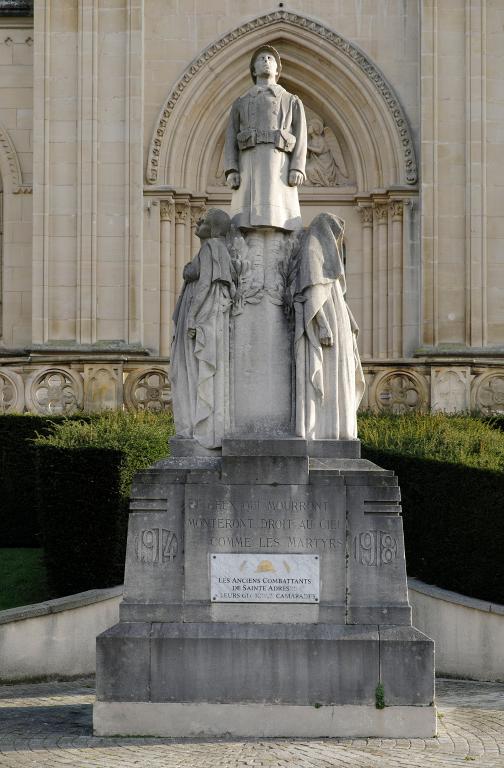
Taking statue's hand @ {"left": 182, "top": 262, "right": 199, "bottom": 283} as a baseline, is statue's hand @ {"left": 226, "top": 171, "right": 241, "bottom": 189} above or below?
above

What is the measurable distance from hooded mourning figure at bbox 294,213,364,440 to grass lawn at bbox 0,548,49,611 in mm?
4894

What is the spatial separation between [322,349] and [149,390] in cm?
1058

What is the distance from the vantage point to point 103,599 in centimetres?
1233

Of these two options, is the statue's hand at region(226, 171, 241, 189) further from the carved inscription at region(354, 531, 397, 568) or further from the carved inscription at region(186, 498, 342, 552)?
the carved inscription at region(354, 531, 397, 568)

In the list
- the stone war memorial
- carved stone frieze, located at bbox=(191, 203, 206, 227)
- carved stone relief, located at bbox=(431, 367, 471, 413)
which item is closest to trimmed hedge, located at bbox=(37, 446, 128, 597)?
the stone war memorial

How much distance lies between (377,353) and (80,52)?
6.89 metres

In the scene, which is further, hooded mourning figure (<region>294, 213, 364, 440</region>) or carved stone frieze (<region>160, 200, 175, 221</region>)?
carved stone frieze (<region>160, 200, 175, 221</region>)

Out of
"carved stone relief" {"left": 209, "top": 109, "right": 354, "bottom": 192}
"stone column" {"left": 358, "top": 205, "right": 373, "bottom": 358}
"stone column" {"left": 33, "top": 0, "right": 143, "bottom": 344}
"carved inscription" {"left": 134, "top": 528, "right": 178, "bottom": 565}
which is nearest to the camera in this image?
"carved inscription" {"left": 134, "top": 528, "right": 178, "bottom": 565}

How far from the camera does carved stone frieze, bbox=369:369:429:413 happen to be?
19438 mm

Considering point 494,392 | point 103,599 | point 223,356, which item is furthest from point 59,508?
point 494,392

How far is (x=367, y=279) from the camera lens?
2292cm

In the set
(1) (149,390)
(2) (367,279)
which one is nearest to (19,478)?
(1) (149,390)

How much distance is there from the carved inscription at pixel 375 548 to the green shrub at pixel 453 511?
3.83 meters

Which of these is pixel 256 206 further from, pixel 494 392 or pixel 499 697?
pixel 494 392
